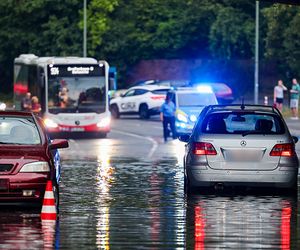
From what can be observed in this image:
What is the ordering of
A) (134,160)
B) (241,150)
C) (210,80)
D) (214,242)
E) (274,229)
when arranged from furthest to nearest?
(210,80), (134,160), (241,150), (274,229), (214,242)

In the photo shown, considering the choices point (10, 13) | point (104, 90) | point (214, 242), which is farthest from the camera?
point (10, 13)

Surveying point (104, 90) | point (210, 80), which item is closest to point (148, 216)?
point (104, 90)

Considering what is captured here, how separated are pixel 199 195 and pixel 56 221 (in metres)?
4.65

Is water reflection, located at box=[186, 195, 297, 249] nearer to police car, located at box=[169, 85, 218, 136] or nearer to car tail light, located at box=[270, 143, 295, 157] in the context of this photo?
car tail light, located at box=[270, 143, 295, 157]

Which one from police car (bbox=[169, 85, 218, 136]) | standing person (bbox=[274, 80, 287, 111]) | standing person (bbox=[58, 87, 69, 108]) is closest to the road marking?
police car (bbox=[169, 85, 218, 136])

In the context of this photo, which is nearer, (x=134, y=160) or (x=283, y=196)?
(x=283, y=196)

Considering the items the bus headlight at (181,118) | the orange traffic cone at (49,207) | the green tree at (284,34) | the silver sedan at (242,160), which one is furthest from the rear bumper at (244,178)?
the green tree at (284,34)

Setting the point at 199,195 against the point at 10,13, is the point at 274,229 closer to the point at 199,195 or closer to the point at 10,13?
the point at 199,195

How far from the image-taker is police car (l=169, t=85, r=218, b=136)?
41094 millimetres

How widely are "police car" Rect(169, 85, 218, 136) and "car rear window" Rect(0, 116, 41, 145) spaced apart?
21873 mm

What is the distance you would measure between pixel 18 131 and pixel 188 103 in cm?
2372

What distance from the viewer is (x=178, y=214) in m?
18.1

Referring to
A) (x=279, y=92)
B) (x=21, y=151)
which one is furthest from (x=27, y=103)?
(x=21, y=151)

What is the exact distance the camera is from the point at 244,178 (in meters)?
20.4
